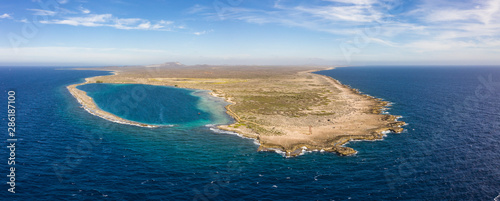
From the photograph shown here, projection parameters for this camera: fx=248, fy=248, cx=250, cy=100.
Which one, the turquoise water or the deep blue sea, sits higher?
the turquoise water

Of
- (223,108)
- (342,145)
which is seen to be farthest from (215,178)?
(223,108)

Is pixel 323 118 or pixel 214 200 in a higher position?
pixel 323 118

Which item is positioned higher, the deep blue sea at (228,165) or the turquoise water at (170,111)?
the turquoise water at (170,111)

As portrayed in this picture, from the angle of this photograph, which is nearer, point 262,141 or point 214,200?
point 214,200

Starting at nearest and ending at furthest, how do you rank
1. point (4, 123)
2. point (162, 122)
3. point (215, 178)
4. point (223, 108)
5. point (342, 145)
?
point (215, 178), point (342, 145), point (4, 123), point (162, 122), point (223, 108)

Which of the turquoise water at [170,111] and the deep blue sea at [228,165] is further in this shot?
the turquoise water at [170,111]

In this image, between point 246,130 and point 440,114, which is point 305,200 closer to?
point 246,130

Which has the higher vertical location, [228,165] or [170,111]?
[170,111]

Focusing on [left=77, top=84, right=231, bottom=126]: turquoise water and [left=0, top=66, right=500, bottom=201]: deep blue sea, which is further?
[left=77, top=84, right=231, bottom=126]: turquoise water

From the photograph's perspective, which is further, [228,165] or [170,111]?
[170,111]

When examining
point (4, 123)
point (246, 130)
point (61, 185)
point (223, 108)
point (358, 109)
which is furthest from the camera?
point (223, 108)
